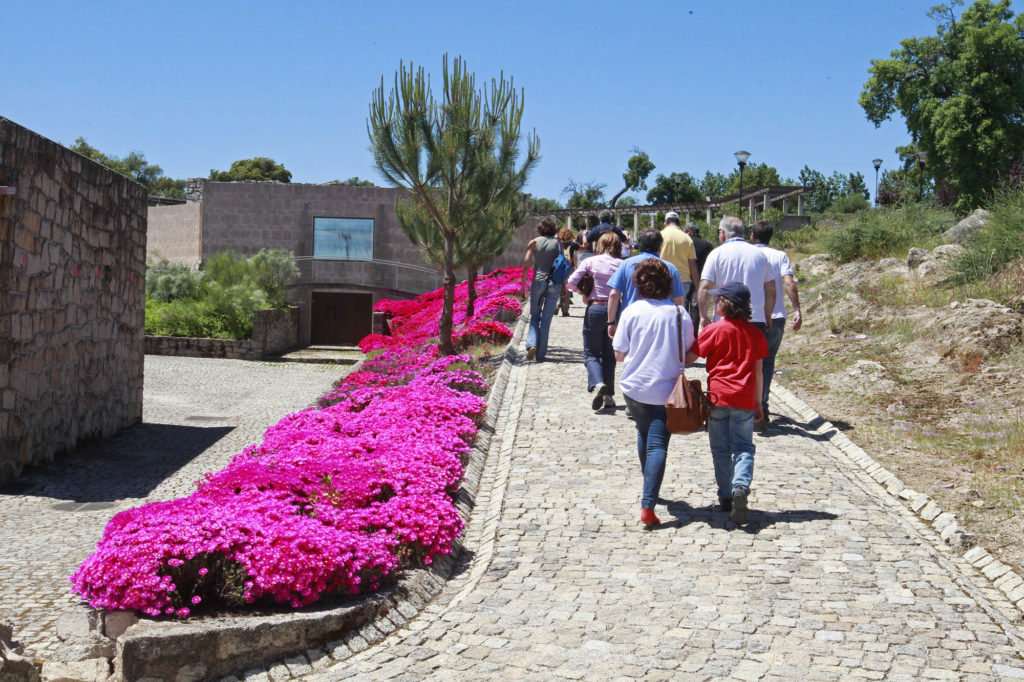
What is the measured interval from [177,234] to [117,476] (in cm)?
2301

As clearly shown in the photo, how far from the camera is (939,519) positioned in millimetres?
6234

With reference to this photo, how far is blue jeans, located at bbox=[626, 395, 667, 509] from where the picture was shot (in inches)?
241

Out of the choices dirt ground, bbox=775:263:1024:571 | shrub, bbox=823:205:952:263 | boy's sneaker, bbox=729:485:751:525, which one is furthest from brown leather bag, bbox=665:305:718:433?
shrub, bbox=823:205:952:263

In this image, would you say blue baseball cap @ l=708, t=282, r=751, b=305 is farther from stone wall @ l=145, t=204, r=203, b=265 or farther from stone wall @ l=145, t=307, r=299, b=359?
stone wall @ l=145, t=204, r=203, b=265

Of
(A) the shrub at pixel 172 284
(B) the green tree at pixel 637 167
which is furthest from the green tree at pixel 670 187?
(A) the shrub at pixel 172 284

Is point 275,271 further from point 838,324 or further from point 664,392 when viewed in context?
point 664,392

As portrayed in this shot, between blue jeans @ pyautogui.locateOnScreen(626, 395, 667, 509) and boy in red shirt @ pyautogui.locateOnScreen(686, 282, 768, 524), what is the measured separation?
325mm

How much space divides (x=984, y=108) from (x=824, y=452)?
97.2 feet

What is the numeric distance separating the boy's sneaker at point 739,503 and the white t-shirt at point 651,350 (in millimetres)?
765

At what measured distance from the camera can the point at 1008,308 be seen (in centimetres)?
1140

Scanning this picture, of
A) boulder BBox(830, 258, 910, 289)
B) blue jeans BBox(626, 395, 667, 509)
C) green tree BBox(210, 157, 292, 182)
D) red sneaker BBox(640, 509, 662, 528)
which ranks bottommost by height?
red sneaker BBox(640, 509, 662, 528)

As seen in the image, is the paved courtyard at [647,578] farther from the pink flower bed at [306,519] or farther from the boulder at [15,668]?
the boulder at [15,668]

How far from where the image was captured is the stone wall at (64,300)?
8.73 meters

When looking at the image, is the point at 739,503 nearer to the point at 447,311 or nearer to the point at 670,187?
the point at 447,311
